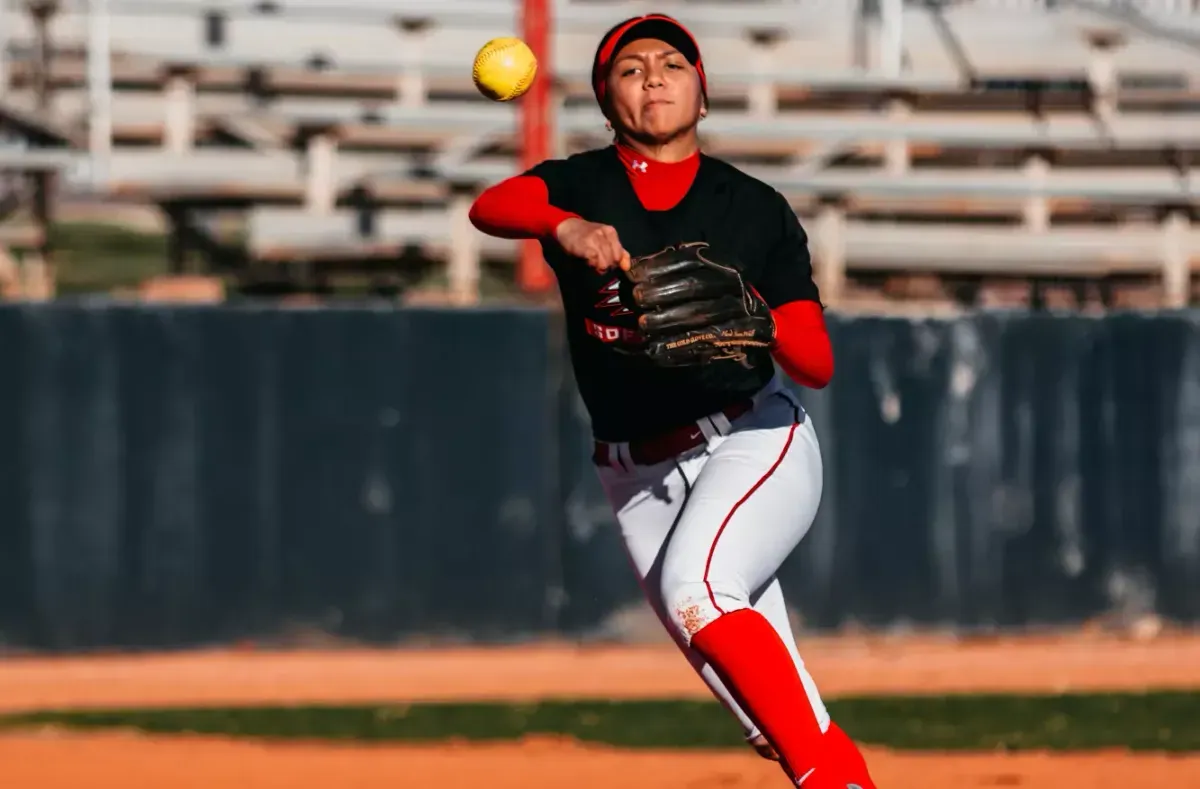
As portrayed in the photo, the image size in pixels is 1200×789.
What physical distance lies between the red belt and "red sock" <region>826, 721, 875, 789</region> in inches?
26.6

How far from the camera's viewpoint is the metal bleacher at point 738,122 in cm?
1094

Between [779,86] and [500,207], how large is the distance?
8.78 m

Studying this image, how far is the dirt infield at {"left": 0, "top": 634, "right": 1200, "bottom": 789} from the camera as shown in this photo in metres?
6.27

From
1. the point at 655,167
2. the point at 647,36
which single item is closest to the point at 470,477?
the point at 655,167

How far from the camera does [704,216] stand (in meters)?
3.89

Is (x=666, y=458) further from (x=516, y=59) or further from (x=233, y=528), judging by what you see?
(x=233, y=528)

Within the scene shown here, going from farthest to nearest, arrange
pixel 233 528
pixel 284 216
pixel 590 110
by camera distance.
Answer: pixel 590 110, pixel 284 216, pixel 233 528

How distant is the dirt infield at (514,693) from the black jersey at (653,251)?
97.6 inches

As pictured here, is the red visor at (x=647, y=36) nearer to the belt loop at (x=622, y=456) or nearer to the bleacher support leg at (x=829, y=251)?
the belt loop at (x=622, y=456)

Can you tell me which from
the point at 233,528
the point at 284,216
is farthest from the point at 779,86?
the point at 233,528

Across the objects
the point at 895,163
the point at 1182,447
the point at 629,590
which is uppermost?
the point at 895,163

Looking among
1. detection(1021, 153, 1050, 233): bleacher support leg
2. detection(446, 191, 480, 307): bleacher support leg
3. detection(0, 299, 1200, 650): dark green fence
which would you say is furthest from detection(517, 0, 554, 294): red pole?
detection(1021, 153, 1050, 233): bleacher support leg

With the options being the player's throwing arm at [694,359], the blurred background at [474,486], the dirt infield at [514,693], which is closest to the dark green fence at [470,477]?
the blurred background at [474,486]

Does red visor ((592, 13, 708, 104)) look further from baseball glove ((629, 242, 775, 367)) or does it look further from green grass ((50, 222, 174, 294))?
green grass ((50, 222, 174, 294))
